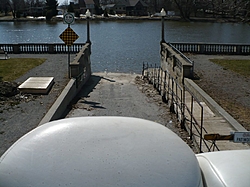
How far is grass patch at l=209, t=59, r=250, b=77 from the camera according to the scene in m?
18.2

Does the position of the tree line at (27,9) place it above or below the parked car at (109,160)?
above

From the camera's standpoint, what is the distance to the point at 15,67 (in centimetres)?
1908

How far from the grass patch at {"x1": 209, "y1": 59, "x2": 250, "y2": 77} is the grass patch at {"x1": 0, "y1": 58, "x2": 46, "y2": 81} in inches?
413

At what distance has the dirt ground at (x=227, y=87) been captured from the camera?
36.6 ft

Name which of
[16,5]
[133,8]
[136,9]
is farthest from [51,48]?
[16,5]

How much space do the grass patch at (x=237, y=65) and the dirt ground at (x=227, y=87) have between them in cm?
41

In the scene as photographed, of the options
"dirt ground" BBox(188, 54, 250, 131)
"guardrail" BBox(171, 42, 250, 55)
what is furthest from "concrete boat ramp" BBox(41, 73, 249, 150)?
"guardrail" BBox(171, 42, 250, 55)

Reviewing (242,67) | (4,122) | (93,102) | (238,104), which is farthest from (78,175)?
(242,67)

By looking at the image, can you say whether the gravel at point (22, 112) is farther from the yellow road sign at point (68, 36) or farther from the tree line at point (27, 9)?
the tree line at point (27, 9)

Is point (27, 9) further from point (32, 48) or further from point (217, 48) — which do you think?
point (217, 48)

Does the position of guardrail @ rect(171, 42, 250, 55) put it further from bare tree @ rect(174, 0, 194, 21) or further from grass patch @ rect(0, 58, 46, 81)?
bare tree @ rect(174, 0, 194, 21)

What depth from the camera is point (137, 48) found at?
4141cm

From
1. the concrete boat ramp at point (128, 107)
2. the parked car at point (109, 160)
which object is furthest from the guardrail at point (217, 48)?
the parked car at point (109, 160)

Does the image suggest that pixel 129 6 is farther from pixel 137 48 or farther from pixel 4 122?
pixel 4 122
